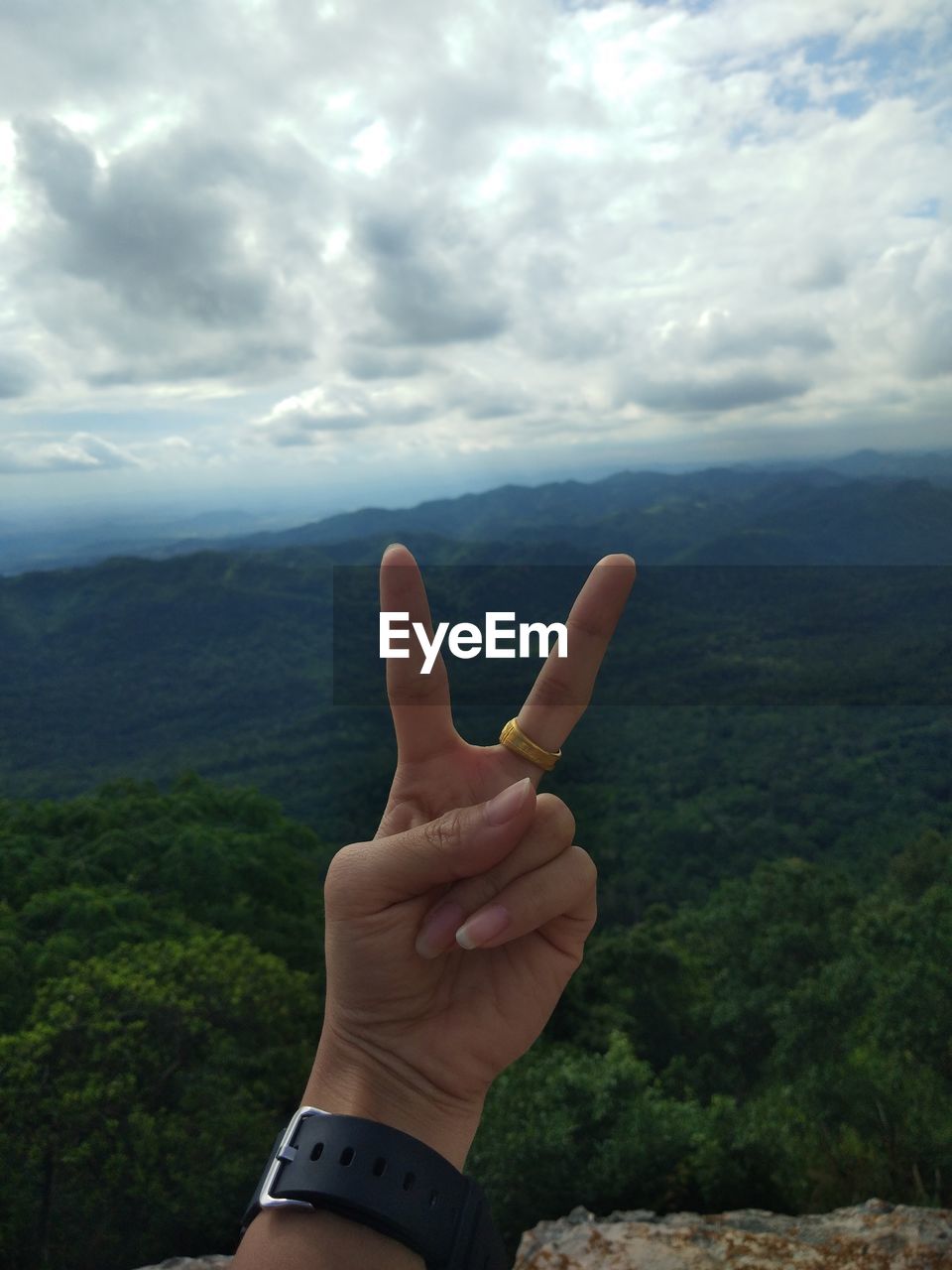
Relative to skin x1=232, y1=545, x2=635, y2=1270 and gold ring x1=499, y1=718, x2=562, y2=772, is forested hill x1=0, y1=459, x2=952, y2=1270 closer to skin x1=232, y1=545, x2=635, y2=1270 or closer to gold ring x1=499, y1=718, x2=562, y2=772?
skin x1=232, y1=545, x2=635, y2=1270

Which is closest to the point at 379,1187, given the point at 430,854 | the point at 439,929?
the point at 439,929

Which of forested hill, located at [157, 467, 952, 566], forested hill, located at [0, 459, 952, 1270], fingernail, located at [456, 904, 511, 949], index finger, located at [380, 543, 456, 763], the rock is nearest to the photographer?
fingernail, located at [456, 904, 511, 949]

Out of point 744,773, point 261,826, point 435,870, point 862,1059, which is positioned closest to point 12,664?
point 261,826

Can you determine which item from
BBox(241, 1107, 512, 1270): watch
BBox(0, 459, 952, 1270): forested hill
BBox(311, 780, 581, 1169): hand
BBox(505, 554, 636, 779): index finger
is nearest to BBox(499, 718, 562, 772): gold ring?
BBox(505, 554, 636, 779): index finger

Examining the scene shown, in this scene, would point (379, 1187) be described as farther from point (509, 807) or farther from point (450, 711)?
point (450, 711)

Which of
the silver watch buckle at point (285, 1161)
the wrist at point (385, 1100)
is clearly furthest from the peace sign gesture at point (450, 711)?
the silver watch buckle at point (285, 1161)

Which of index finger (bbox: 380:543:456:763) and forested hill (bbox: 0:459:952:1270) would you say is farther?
forested hill (bbox: 0:459:952:1270)
